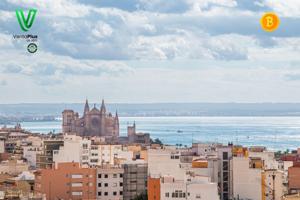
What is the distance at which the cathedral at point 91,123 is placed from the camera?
6975 cm

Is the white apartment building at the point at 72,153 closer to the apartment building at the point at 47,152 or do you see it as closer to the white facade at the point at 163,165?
the apartment building at the point at 47,152

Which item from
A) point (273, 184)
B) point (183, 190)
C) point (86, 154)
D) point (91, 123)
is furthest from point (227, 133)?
point (183, 190)

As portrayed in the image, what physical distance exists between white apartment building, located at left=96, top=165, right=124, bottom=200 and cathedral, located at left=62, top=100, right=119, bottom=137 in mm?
44590

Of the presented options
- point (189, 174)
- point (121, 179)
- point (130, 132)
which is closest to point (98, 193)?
point (121, 179)

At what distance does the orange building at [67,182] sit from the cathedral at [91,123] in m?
45.0

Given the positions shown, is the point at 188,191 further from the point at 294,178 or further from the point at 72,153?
the point at 72,153

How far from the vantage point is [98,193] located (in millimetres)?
23531

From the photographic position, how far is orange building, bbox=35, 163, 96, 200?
2241 cm

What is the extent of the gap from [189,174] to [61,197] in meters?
3.05

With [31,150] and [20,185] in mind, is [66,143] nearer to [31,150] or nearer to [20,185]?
[31,150]

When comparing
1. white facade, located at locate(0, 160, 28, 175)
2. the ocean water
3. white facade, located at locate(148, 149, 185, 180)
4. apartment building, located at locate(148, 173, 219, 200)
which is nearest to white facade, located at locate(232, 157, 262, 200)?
white facade, located at locate(148, 149, 185, 180)

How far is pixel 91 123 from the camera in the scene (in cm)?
7194

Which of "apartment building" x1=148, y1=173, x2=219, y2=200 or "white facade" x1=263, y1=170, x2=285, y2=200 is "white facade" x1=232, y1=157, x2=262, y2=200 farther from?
"apartment building" x1=148, y1=173, x2=219, y2=200

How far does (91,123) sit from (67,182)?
161ft
